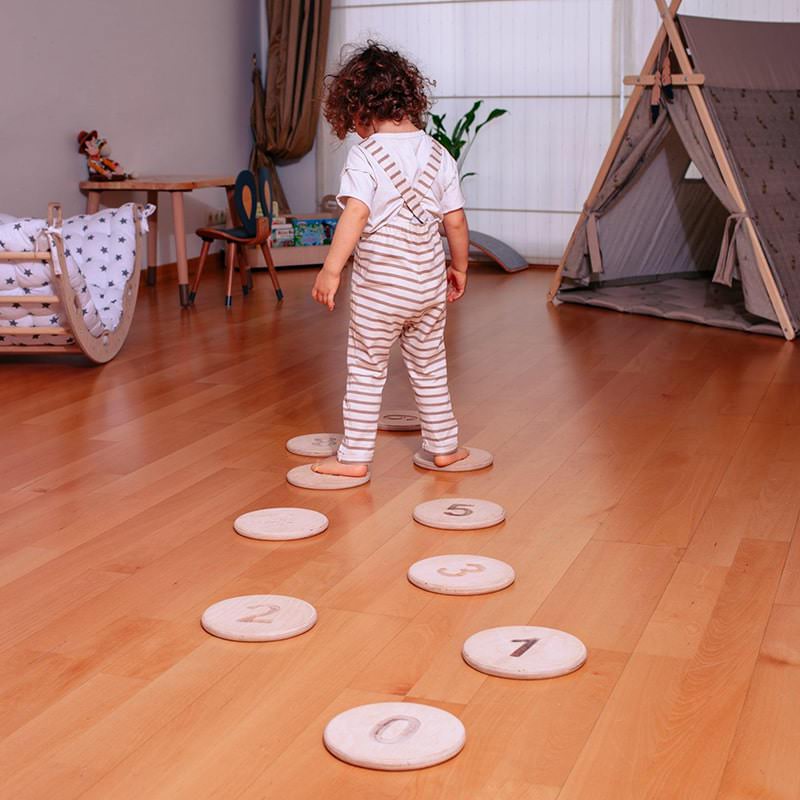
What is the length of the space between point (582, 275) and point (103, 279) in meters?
2.30

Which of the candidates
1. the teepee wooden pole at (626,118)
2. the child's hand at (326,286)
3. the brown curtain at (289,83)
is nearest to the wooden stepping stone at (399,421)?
the child's hand at (326,286)

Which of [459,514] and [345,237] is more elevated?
[345,237]

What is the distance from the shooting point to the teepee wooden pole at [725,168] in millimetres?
4695

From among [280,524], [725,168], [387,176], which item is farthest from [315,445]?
[725,168]

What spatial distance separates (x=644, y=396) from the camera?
3736mm

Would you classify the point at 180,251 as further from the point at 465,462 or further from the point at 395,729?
the point at 395,729

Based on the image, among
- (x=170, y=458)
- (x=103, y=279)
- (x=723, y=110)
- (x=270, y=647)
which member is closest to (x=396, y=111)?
(x=170, y=458)

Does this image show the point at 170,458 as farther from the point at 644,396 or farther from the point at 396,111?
the point at 644,396

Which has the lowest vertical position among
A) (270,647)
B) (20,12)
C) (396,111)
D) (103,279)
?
(270,647)

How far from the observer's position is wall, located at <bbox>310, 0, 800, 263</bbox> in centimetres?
694

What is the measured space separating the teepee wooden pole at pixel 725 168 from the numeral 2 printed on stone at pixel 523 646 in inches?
122

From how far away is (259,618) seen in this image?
2021 mm

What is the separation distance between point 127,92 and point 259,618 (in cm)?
496

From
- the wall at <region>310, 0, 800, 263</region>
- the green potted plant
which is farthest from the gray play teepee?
the green potted plant
